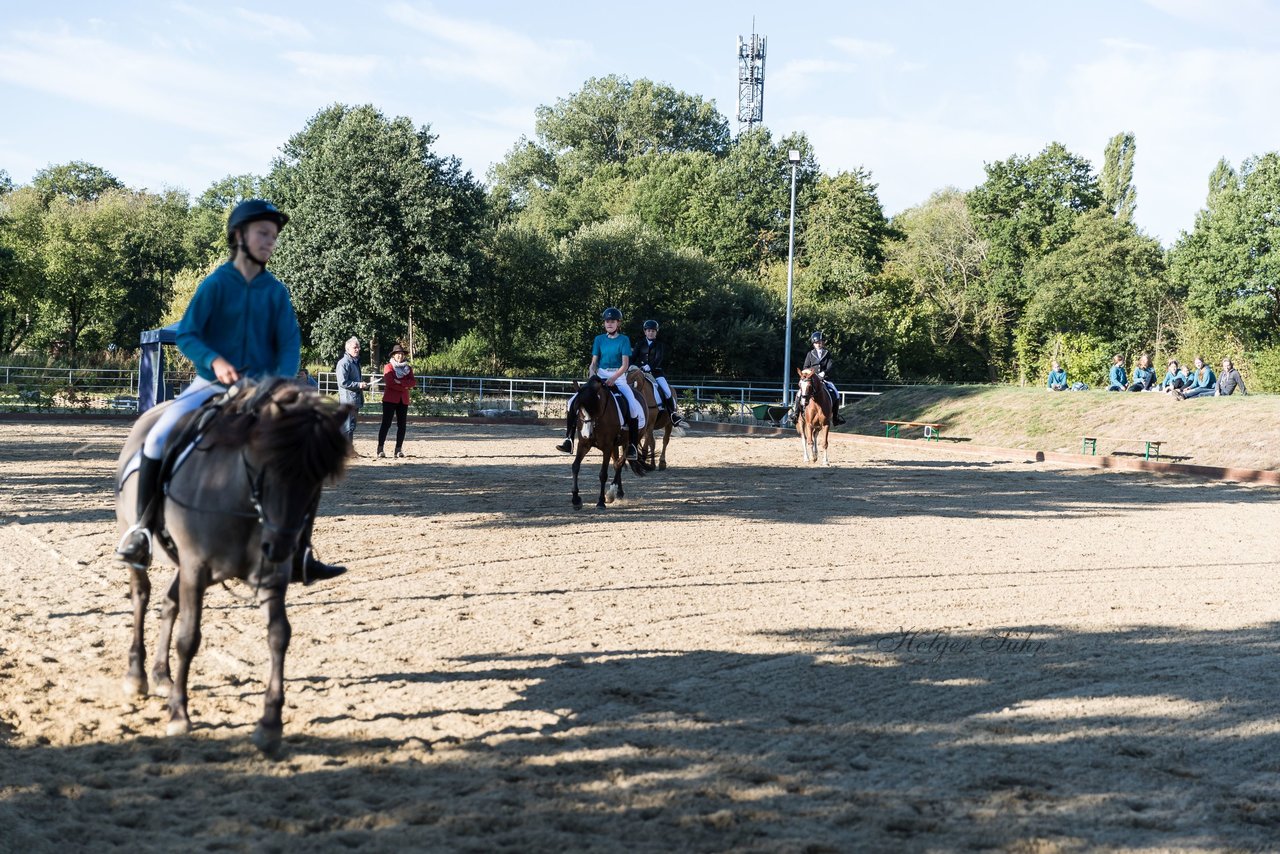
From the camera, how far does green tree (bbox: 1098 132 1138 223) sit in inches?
3199

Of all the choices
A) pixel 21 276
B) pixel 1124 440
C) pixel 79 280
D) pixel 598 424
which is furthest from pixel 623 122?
pixel 598 424

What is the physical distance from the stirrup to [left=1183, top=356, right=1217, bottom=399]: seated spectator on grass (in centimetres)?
3058

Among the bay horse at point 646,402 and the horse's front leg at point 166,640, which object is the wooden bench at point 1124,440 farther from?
the horse's front leg at point 166,640

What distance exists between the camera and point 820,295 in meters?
62.3

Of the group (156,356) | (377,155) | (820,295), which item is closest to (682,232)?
(820,295)

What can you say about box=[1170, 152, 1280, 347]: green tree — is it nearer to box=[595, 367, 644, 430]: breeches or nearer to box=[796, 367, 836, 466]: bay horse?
box=[796, 367, 836, 466]: bay horse

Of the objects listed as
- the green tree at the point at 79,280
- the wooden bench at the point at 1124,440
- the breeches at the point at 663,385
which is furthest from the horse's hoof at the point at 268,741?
the green tree at the point at 79,280

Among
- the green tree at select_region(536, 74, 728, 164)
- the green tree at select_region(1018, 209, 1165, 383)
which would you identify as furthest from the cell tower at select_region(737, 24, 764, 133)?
the green tree at select_region(1018, 209, 1165, 383)

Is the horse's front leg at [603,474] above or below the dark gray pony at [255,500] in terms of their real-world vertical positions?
below

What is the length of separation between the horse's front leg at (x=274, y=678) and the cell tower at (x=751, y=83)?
95160 millimetres

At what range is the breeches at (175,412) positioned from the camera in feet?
18.7

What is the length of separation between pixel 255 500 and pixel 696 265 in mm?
49064

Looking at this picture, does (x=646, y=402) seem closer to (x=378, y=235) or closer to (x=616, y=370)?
(x=616, y=370)

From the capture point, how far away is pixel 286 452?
16.9 feet
